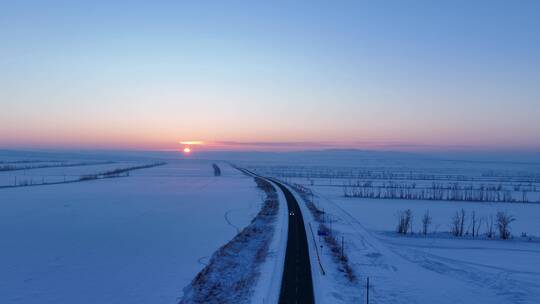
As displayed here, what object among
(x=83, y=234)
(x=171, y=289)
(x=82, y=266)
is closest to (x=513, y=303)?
(x=171, y=289)

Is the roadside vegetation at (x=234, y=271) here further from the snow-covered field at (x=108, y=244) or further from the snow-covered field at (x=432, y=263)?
the snow-covered field at (x=432, y=263)

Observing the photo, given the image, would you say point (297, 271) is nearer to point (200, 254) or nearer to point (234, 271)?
point (234, 271)

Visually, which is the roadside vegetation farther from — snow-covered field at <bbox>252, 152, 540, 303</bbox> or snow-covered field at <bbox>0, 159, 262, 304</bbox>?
snow-covered field at <bbox>252, 152, 540, 303</bbox>

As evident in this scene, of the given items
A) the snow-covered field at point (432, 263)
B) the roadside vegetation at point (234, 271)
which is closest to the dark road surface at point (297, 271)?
the snow-covered field at point (432, 263)

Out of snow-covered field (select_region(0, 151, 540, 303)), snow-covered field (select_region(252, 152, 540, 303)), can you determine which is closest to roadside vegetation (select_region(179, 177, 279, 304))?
snow-covered field (select_region(0, 151, 540, 303))

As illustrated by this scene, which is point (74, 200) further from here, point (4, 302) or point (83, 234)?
point (4, 302)
